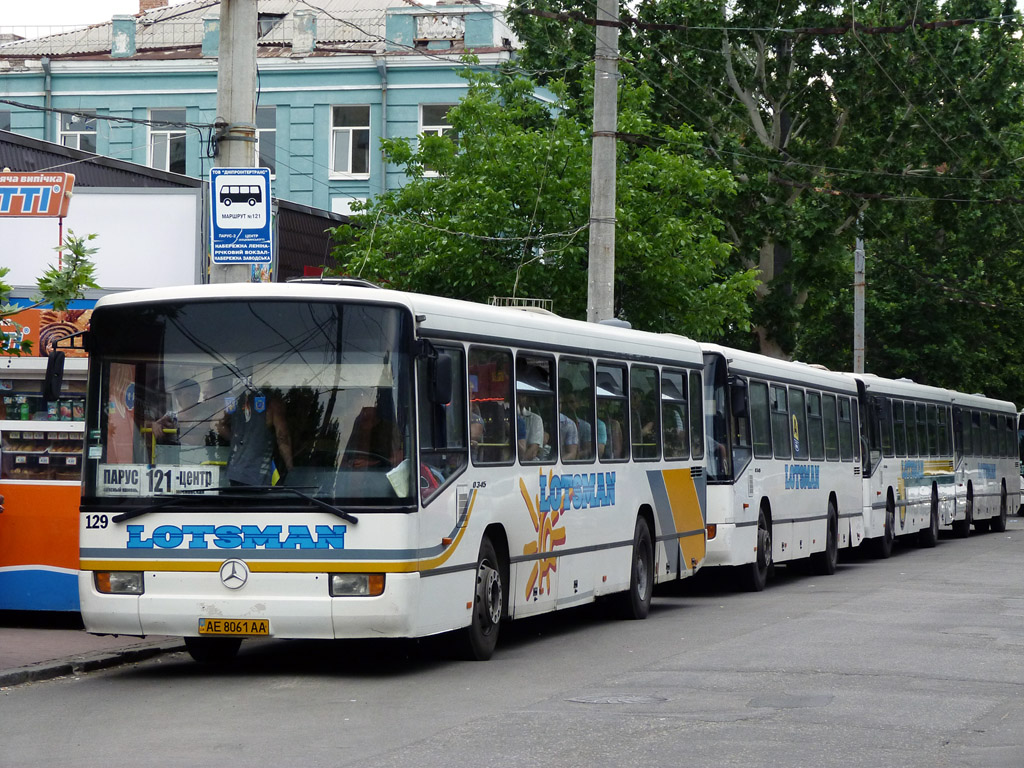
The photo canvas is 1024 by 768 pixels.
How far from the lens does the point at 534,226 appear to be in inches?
944

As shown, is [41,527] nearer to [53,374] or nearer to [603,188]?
[53,374]

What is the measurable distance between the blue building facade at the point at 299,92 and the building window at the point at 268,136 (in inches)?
1.3

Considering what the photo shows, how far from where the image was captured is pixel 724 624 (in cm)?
1515

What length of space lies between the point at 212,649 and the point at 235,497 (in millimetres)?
1652

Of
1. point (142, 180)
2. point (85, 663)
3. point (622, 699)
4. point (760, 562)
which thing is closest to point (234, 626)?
point (85, 663)

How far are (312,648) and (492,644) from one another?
1.61 meters

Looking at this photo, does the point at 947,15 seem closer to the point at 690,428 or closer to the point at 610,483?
the point at 690,428

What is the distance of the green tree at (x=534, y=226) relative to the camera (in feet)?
77.4

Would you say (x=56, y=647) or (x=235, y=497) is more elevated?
(x=235, y=497)

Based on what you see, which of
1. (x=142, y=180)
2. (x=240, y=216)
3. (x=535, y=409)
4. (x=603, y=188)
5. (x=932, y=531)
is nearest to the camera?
(x=240, y=216)

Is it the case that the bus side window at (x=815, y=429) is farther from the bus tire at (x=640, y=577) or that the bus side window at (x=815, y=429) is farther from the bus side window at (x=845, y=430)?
the bus tire at (x=640, y=577)

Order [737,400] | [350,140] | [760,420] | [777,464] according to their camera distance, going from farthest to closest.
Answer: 1. [350,140]
2. [777,464]
3. [760,420]
4. [737,400]

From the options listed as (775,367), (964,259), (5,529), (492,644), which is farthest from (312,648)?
(964,259)

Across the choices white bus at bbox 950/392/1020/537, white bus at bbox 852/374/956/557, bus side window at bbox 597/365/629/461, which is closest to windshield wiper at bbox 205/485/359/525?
bus side window at bbox 597/365/629/461
